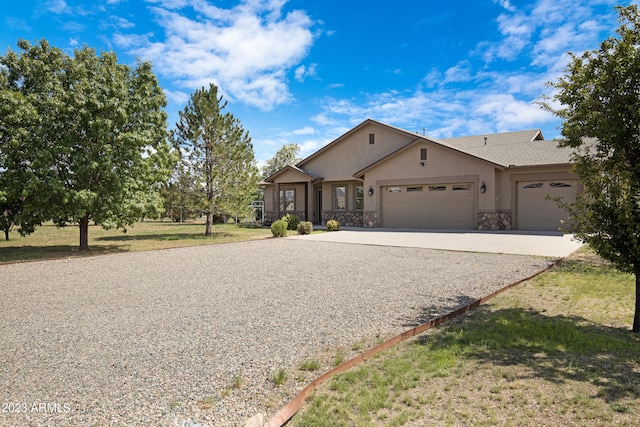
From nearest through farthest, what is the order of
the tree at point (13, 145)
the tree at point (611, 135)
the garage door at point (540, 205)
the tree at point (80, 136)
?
the tree at point (611, 135), the tree at point (13, 145), the tree at point (80, 136), the garage door at point (540, 205)

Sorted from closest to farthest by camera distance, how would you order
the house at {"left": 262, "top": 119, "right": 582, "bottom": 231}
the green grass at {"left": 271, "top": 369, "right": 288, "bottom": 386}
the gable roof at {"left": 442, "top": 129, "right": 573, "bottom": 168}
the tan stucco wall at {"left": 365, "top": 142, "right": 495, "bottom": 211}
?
the green grass at {"left": 271, "top": 369, "right": 288, "bottom": 386}
the gable roof at {"left": 442, "top": 129, "right": 573, "bottom": 168}
the house at {"left": 262, "top": 119, "right": 582, "bottom": 231}
the tan stucco wall at {"left": 365, "top": 142, "right": 495, "bottom": 211}

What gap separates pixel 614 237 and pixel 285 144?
4712cm

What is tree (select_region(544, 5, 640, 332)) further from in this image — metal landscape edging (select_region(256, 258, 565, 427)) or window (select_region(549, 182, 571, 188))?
window (select_region(549, 182, 571, 188))

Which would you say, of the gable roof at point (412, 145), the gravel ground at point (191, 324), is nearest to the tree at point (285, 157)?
the gable roof at point (412, 145)

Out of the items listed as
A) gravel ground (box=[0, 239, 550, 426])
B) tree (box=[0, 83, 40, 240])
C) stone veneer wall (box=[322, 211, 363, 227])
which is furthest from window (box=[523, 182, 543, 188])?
tree (box=[0, 83, 40, 240])

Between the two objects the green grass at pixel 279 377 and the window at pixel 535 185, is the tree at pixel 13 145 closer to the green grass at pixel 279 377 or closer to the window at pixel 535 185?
the green grass at pixel 279 377

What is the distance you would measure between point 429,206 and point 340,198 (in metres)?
6.37

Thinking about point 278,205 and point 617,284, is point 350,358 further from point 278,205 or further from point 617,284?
point 278,205

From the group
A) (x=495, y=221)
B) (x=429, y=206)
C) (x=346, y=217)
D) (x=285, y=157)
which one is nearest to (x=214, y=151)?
(x=346, y=217)

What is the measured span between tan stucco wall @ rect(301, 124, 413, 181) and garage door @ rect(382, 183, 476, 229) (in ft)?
9.30

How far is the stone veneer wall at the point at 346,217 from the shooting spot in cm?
2199

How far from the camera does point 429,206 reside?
61.9 ft

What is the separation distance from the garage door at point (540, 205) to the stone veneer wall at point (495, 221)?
0.56 metres

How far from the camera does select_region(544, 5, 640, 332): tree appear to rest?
3.91m
